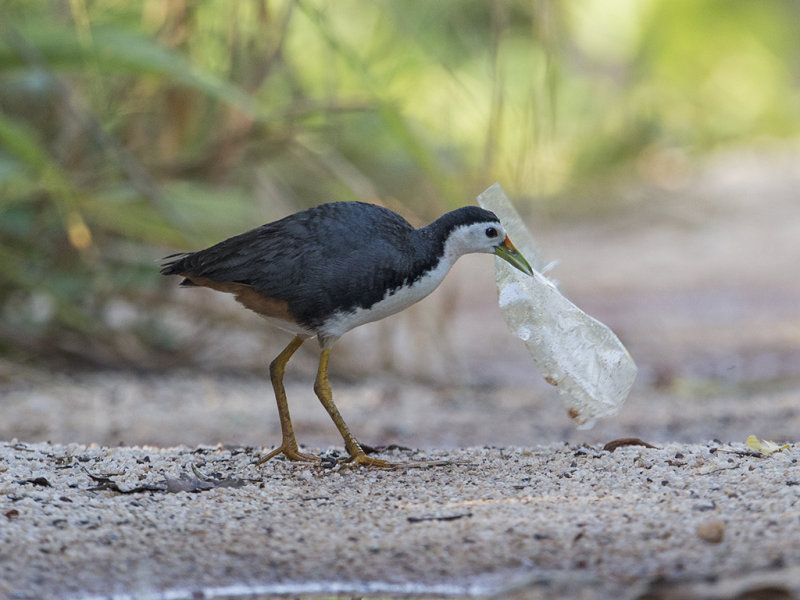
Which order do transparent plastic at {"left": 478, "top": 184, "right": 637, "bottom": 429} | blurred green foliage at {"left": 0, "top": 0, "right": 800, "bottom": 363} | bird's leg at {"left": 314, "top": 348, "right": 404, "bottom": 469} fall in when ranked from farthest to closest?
blurred green foliage at {"left": 0, "top": 0, "right": 800, "bottom": 363} < bird's leg at {"left": 314, "top": 348, "right": 404, "bottom": 469} < transparent plastic at {"left": 478, "top": 184, "right": 637, "bottom": 429}

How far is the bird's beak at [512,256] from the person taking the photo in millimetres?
3451

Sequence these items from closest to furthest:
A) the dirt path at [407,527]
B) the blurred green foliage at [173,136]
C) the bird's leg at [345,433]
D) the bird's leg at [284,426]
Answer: the dirt path at [407,527], the bird's leg at [345,433], the bird's leg at [284,426], the blurred green foliage at [173,136]

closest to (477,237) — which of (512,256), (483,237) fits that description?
(483,237)

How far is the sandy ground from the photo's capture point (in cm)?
245

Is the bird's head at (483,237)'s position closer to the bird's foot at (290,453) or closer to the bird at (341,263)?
the bird at (341,263)

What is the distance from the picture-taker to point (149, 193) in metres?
4.70

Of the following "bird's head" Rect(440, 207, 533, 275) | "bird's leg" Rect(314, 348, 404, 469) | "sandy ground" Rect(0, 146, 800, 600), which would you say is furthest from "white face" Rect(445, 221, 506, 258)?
"sandy ground" Rect(0, 146, 800, 600)

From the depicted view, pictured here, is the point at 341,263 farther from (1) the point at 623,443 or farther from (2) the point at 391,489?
(1) the point at 623,443

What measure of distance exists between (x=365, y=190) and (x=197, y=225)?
898 millimetres

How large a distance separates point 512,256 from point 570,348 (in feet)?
1.07

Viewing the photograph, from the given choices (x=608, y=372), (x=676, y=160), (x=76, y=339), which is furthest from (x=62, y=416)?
(x=676, y=160)

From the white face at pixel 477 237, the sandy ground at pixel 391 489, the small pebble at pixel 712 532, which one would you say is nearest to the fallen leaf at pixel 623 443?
the sandy ground at pixel 391 489

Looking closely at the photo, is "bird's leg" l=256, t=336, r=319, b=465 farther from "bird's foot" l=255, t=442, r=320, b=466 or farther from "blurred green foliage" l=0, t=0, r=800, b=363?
"blurred green foliage" l=0, t=0, r=800, b=363

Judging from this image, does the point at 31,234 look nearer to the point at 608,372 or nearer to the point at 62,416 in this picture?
the point at 62,416
